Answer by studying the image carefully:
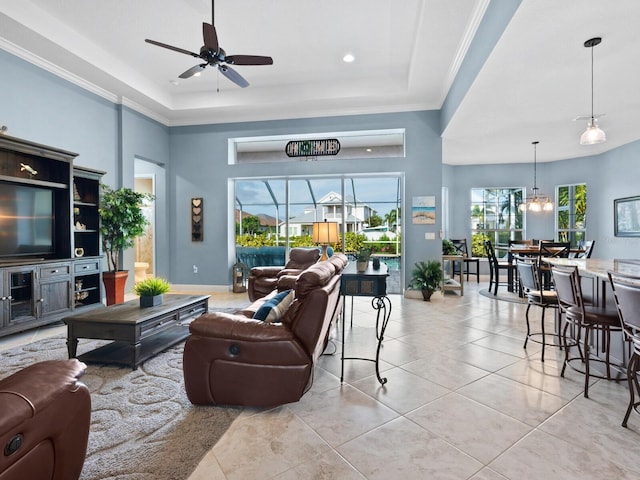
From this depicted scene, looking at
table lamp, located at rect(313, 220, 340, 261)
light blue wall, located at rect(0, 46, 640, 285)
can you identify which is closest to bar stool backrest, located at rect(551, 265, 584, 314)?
table lamp, located at rect(313, 220, 340, 261)

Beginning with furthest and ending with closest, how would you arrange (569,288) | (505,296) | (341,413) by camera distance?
(505,296)
(569,288)
(341,413)

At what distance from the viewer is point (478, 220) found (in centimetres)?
898

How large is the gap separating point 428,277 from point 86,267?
5.25m

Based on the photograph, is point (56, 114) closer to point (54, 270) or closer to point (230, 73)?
point (54, 270)

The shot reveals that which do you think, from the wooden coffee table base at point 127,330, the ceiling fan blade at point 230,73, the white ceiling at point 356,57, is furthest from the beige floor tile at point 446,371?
the ceiling fan blade at point 230,73

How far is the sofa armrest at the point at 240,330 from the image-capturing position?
2.13m

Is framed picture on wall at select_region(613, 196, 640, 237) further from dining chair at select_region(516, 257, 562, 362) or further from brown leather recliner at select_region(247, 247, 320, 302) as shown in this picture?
brown leather recliner at select_region(247, 247, 320, 302)

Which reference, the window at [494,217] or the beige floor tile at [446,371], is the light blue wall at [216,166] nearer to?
the window at [494,217]

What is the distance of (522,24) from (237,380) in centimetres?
363

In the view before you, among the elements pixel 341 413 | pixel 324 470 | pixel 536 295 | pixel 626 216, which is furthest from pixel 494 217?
pixel 324 470

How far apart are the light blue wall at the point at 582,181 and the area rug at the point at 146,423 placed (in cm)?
802

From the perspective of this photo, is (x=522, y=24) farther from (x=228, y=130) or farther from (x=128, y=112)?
(x=128, y=112)

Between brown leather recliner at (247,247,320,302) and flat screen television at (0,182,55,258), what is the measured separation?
8.82 feet

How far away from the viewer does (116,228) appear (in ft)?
17.4
